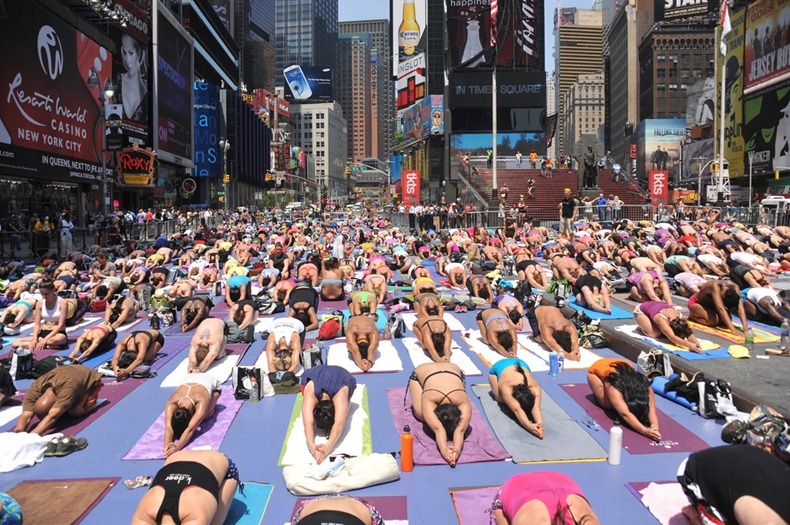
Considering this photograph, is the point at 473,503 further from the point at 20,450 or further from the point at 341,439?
the point at 20,450

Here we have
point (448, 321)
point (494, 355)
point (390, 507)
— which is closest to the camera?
point (390, 507)

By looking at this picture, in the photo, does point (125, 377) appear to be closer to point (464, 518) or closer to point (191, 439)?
point (191, 439)

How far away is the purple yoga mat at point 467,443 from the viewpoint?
6.53m

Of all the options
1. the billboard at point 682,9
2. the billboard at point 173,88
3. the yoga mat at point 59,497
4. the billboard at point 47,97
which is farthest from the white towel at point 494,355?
the billboard at point 682,9

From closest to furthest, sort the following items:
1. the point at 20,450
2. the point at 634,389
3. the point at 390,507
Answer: the point at 390,507
the point at 20,450
the point at 634,389

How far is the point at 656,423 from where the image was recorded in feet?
23.0

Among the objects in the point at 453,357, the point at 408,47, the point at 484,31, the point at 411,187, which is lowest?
the point at 453,357

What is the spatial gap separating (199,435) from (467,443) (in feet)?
10.3

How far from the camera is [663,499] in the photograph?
5.62 meters

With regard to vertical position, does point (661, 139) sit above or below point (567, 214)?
above

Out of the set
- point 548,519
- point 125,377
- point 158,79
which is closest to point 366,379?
point 125,377

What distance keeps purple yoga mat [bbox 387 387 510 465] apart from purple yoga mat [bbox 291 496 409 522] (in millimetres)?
743

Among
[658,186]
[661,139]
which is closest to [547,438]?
[658,186]

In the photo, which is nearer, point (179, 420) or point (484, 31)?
point (179, 420)
